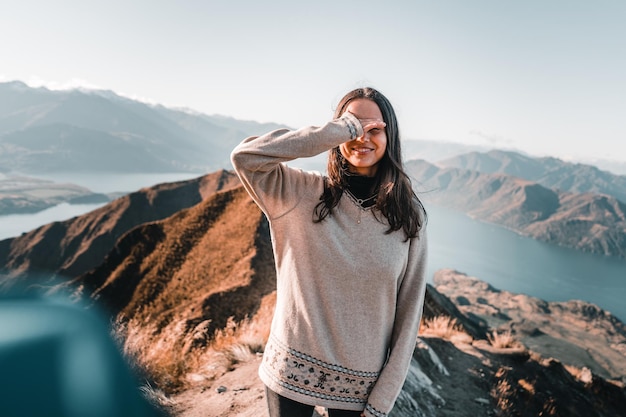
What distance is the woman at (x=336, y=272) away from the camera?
2.12 metres

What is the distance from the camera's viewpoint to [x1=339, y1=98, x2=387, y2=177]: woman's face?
7.48 feet

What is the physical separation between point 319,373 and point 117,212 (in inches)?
3322

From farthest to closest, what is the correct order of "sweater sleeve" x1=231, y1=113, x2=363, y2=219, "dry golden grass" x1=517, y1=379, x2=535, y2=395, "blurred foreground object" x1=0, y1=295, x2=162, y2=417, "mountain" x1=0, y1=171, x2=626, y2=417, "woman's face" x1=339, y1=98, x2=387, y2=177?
"dry golden grass" x1=517, y1=379, x2=535, y2=395
"mountain" x1=0, y1=171, x2=626, y2=417
"blurred foreground object" x1=0, y1=295, x2=162, y2=417
"woman's face" x1=339, y1=98, x2=387, y2=177
"sweater sleeve" x1=231, y1=113, x2=363, y2=219

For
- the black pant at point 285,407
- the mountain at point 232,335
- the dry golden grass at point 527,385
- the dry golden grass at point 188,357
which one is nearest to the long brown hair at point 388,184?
the black pant at point 285,407

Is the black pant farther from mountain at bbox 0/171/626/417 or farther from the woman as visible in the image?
mountain at bbox 0/171/626/417

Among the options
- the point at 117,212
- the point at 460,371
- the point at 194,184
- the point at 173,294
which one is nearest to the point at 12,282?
the point at 117,212

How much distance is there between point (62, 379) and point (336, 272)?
2455 mm

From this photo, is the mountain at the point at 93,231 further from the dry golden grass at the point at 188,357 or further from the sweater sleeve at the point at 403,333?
the sweater sleeve at the point at 403,333

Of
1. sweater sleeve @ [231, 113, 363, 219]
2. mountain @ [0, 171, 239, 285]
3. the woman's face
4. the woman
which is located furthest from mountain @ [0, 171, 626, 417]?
mountain @ [0, 171, 239, 285]

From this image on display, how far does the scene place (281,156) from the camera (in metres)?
2.05

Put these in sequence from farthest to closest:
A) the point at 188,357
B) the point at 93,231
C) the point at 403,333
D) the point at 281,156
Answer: the point at 93,231 < the point at 188,357 < the point at 403,333 < the point at 281,156

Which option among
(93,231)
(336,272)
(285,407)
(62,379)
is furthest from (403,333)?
(93,231)

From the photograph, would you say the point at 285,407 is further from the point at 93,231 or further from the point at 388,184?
the point at 93,231

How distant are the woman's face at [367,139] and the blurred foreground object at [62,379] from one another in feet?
8.92
